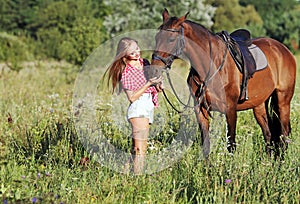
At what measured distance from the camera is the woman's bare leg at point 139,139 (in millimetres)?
4988

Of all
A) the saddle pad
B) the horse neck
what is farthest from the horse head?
the saddle pad

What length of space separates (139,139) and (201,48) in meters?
1.28

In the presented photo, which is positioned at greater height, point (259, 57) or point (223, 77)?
point (259, 57)

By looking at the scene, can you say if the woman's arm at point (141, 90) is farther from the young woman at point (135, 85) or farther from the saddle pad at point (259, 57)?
the saddle pad at point (259, 57)

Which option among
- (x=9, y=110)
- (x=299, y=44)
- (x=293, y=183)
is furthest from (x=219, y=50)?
(x=299, y=44)

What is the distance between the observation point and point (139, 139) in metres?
5.09

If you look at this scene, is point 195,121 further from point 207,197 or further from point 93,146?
point 207,197

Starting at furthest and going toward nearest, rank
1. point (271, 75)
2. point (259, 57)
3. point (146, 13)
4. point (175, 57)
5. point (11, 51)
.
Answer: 1. point (146, 13)
2. point (11, 51)
3. point (271, 75)
4. point (259, 57)
5. point (175, 57)

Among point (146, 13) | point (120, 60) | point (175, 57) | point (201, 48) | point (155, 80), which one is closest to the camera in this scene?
point (155, 80)

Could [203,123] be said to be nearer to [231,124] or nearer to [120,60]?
[231,124]

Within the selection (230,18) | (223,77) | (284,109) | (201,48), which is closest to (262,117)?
(284,109)

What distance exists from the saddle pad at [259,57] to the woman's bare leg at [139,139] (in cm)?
201

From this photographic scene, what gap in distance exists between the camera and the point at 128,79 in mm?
4941

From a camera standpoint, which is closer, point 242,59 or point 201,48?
point 201,48
